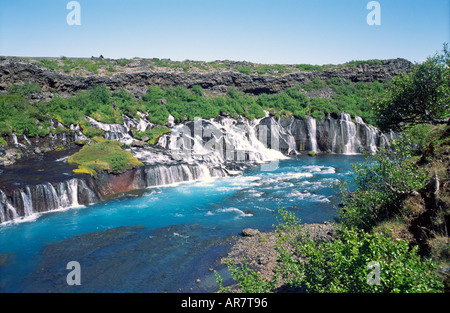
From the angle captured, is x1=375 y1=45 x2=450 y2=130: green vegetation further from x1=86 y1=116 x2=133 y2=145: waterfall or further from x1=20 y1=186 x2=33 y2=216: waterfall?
x1=86 y1=116 x2=133 y2=145: waterfall

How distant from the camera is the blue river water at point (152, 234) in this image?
49.0 feet

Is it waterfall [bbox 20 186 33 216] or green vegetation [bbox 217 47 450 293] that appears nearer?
green vegetation [bbox 217 47 450 293]

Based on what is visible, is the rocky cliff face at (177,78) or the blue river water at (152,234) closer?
the blue river water at (152,234)

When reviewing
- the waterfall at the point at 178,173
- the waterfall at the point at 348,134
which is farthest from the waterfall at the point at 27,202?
the waterfall at the point at 348,134

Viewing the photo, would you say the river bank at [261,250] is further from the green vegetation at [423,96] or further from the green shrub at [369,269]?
the green vegetation at [423,96]

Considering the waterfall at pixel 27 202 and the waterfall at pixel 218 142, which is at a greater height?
the waterfall at pixel 218 142

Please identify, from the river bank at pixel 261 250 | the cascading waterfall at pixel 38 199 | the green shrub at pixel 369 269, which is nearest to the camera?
the green shrub at pixel 369 269

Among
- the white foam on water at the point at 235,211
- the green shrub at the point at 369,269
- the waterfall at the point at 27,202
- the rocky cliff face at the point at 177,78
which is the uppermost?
the rocky cliff face at the point at 177,78

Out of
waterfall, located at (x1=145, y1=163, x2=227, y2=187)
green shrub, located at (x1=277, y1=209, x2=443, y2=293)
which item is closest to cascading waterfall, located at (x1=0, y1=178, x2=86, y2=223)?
waterfall, located at (x1=145, y1=163, x2=227, y2=187)

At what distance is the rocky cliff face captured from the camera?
4578 cm

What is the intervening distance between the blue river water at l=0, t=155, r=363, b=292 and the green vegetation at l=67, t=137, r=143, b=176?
3410 millimetres

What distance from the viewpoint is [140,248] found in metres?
18.4

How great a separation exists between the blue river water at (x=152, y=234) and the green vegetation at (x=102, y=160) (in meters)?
3.41

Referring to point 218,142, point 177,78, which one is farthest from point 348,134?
point 177,78
